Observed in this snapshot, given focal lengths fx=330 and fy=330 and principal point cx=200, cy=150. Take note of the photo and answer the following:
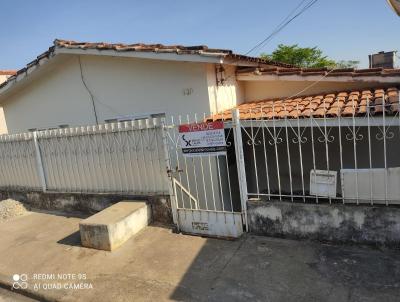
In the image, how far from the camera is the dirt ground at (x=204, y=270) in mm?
3980

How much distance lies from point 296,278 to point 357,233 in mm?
1209

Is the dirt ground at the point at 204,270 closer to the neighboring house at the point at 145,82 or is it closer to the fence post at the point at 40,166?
the fence post at the point at 40,166

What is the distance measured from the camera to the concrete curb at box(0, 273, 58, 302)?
14.6 feet

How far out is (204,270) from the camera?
4617 mm

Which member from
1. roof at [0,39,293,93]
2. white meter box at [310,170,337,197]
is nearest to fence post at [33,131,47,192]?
roof at [0,39,293,93]

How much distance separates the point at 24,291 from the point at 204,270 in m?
2.56

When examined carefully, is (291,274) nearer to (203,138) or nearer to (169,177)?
(203,138)

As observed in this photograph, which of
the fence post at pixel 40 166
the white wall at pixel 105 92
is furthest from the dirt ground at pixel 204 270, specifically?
the white wall at pixel 105 92

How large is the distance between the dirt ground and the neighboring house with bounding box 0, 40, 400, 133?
3248 mm

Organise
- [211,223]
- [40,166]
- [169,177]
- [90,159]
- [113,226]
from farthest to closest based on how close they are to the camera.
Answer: [40,166], [90,159], [169,177], [211,223], [113,226]

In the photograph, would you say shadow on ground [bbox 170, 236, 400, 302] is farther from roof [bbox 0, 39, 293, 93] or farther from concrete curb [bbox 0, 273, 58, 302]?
roof [bbox 0, 39, 293, 93]

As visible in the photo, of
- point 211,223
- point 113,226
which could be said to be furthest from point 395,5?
point 113,226

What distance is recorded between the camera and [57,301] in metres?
4.33

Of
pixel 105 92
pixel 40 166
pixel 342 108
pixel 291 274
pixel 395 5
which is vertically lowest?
pixel 291 274
